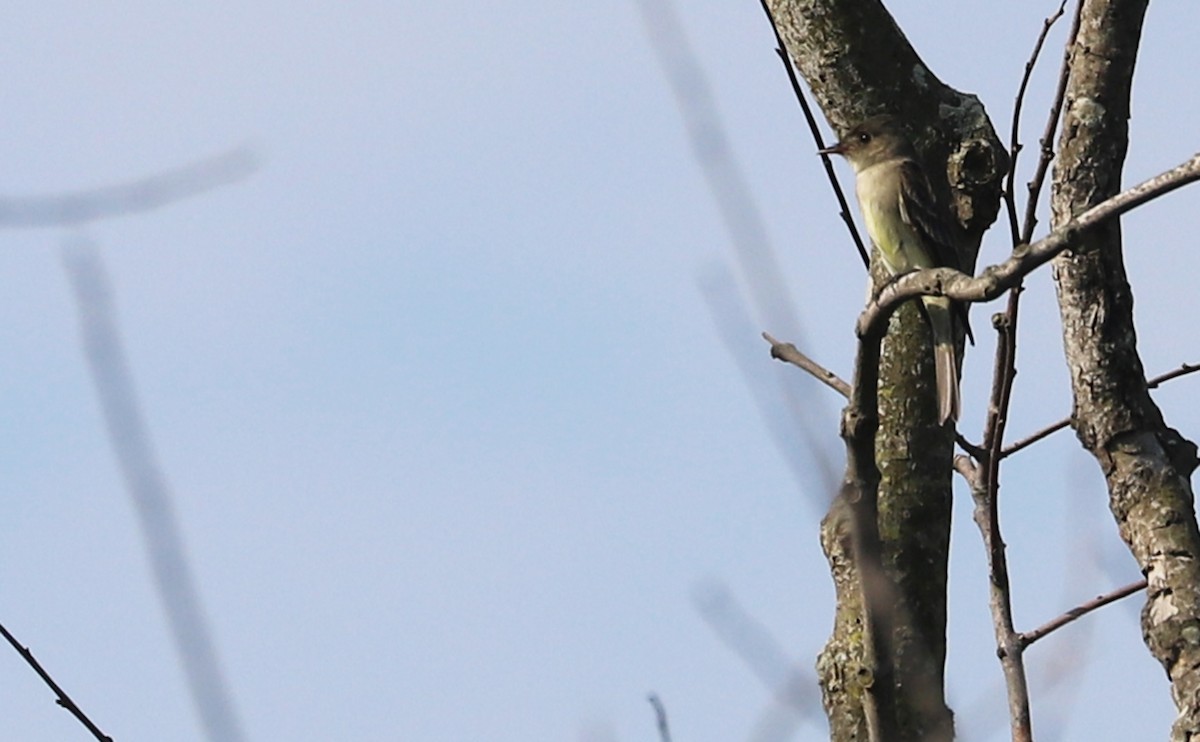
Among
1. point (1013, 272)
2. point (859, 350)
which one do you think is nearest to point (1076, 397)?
point (859, 350)

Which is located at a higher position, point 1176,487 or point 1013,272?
point 1013,272

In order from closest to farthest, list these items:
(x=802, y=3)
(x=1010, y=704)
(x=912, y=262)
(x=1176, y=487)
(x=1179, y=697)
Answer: (x=1010, y=704), (x=1179, y=697), (x=1176, y=487), (x=802, y=3), (x=912, y=262)

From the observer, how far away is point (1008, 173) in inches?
234

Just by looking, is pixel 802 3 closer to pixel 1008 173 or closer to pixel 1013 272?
pixel 1008 173

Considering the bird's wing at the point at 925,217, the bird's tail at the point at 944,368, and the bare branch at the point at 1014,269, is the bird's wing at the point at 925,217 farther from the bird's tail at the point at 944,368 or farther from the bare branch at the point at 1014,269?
the bare branch at the point at 1014,269

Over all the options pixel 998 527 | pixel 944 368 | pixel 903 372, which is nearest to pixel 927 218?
pixel 944 368

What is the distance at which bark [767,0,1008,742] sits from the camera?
19.0ft

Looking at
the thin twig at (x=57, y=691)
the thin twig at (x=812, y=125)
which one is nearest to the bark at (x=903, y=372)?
the thin twig at (x=812, y=125)

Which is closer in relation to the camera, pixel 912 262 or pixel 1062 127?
pixel 1062 127

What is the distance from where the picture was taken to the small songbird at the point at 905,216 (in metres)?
6.32

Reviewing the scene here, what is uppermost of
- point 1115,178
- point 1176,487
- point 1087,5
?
point 1087,5

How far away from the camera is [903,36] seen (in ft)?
20.2

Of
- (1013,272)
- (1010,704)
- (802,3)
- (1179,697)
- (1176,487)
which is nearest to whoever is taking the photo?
(1013,272)

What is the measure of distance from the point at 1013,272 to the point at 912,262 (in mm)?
5897
